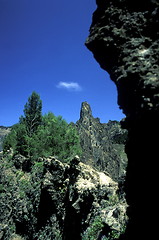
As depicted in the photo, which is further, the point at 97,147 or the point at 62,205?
the point at 97,147

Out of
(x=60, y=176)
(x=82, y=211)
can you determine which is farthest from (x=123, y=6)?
(x=60, y=176)

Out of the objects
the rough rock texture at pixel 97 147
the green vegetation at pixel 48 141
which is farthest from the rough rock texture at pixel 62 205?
the rough rock texture at pixel 97 147

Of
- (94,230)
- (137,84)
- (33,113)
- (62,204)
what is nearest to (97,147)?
(33,113)

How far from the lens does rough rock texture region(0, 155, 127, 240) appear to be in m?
10.0

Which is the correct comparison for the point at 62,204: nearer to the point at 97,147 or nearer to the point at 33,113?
the point at 33,113

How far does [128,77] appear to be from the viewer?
4523mm

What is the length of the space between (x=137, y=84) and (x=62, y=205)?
13.5m

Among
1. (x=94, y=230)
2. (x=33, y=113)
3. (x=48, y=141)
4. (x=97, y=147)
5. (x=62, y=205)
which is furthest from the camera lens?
(x=97, y=147)

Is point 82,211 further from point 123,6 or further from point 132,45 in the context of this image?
point 123,6

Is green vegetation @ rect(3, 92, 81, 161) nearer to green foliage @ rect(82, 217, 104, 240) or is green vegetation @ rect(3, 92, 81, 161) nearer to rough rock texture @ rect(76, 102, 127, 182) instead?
rough rock texture @ rect(76, 102, 127, 182)

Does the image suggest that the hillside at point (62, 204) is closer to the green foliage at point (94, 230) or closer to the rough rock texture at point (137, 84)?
the green foliage at point (94, 230)

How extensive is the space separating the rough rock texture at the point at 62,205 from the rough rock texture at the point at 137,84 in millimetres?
4032

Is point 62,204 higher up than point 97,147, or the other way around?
point 97,147

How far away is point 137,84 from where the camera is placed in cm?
435
